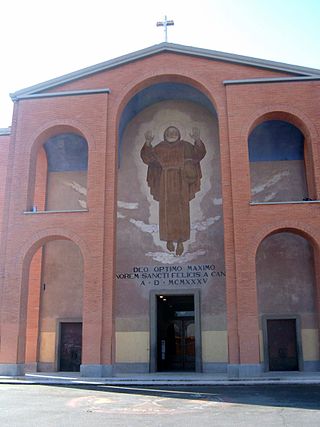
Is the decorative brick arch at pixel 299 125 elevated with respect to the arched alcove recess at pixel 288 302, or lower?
elevated

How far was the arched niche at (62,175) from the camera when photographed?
20031mm

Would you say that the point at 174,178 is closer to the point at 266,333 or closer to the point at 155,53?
the point at 155,53

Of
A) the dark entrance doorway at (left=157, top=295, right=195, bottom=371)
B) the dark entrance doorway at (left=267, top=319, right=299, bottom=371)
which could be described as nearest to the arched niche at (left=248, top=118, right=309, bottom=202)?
the dark entrance doorway at (left=267, top=319, right=299, bottom=371)

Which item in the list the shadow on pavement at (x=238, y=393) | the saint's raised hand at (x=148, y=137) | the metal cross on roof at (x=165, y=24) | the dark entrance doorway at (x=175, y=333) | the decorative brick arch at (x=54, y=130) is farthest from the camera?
the saint's raised hand at (x=148, y=137)

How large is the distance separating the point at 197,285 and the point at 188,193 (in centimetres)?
361

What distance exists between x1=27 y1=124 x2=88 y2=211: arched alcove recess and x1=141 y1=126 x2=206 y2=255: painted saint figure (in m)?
2.65

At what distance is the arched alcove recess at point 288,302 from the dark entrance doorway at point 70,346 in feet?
22.3

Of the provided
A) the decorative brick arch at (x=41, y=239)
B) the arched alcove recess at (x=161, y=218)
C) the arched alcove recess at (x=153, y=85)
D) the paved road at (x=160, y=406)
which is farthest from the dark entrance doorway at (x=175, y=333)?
the arched alcove recess at (x=153, y=85)

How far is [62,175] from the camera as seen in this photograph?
20.4m

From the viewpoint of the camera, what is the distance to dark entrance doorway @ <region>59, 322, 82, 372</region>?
1848cm

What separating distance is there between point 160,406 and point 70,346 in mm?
9628

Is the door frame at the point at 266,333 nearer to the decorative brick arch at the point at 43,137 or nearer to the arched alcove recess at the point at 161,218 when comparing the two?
the arched alcove recess at the point at 161,218

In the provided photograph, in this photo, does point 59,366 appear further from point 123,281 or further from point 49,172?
point 49,172

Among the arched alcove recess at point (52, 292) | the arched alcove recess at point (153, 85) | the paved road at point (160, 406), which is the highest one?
the arched alcove recess at point (153, 85)
